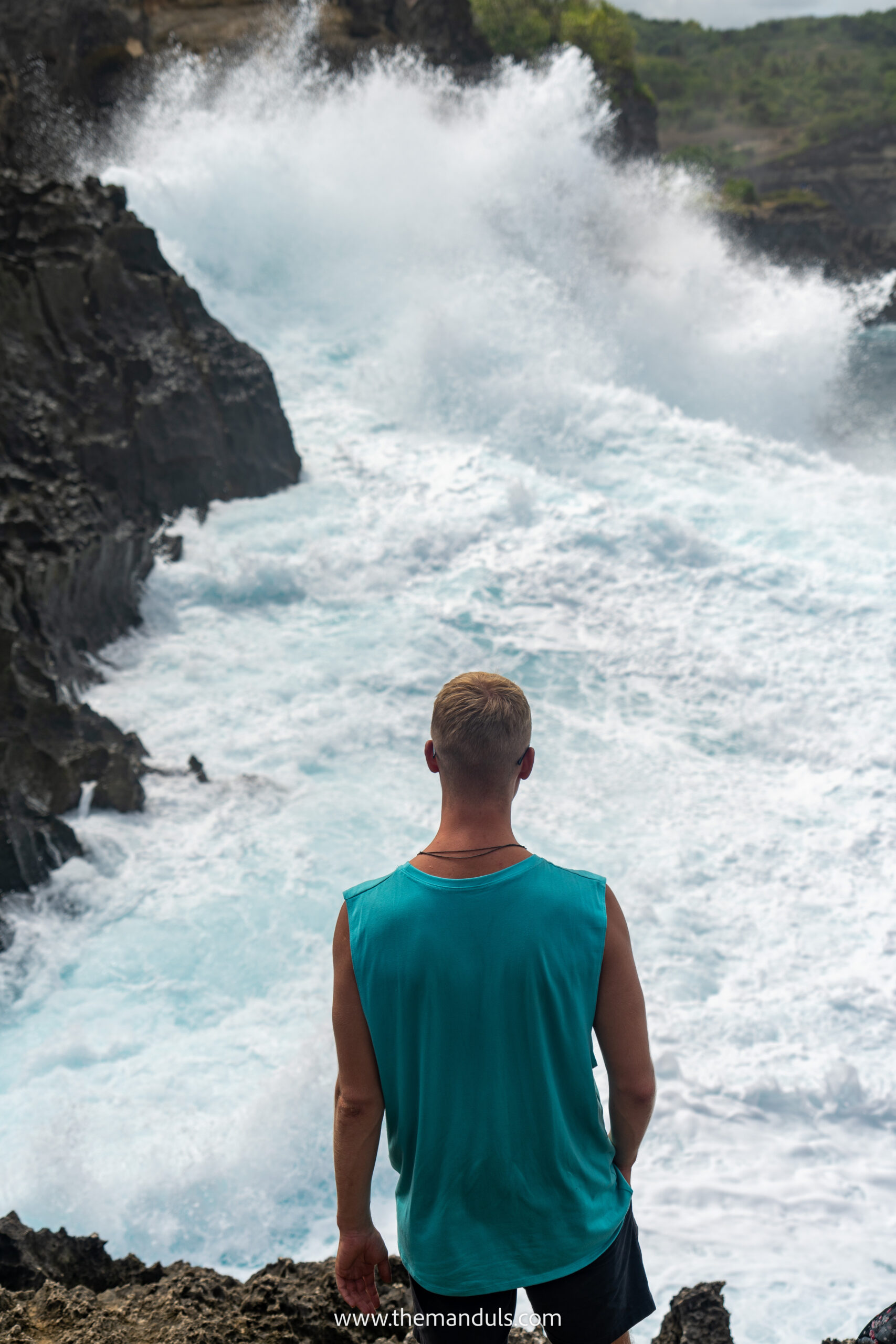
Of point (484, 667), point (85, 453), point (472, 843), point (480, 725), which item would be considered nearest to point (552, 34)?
point (85, 453)

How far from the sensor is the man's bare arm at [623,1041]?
150 centimetres

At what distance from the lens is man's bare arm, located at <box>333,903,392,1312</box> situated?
5.01 feet

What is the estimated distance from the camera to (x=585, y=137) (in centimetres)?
2156

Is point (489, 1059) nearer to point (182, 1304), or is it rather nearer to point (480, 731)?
point (480, 731)

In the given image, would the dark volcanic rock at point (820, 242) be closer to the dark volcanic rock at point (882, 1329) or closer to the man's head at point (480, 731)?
the man's head at point (480, 731)

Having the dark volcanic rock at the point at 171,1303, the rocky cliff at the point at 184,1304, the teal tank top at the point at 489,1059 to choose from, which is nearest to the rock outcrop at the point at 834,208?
the rocky cliff at the point at 184,1304

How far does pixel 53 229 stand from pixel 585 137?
15785 millimetres

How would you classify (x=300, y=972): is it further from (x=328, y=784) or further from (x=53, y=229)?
(x=53, y=229)

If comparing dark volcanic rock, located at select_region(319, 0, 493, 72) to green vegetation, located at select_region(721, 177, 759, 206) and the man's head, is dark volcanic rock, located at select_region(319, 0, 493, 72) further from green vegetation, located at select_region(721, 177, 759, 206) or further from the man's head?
the man's head

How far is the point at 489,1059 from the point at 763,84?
85.6 meters

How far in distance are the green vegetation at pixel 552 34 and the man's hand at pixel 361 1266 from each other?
32.0 meters

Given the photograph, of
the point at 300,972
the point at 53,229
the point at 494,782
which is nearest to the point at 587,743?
the point at 300,972

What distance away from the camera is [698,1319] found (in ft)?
8.51

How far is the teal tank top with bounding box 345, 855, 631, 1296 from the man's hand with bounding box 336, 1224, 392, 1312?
0.11 m
